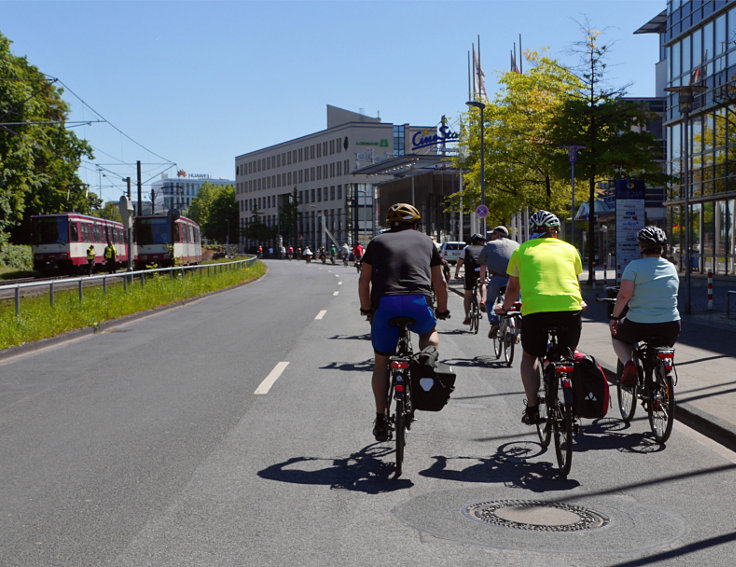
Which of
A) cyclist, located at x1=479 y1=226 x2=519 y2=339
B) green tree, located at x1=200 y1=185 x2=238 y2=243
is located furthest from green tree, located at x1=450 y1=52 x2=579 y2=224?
green tree, located at x1=200 y1=185 x2=238 y2=243

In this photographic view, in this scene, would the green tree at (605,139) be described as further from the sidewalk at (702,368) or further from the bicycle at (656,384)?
the bicycle at (656,384)

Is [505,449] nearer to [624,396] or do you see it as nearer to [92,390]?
[624,396]

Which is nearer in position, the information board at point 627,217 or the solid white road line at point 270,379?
the solid white road line at point 270,379

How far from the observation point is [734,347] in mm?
11852

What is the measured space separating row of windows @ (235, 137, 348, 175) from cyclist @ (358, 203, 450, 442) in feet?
362

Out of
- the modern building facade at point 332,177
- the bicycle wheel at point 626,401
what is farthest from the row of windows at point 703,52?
the modern building facade at point 332,177

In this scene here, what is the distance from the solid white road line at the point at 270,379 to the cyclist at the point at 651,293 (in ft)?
12.6

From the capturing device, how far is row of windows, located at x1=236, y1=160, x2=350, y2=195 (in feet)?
384

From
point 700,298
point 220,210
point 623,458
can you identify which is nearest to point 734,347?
point 623,458

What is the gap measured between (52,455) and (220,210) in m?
149

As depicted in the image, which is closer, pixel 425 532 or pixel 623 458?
pixel 425 532

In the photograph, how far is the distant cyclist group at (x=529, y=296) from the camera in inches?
219

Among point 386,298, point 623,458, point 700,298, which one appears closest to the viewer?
point 386,298

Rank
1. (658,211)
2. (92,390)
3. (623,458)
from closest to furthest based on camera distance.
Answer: (623,458) → (92,390) → (658,211)
